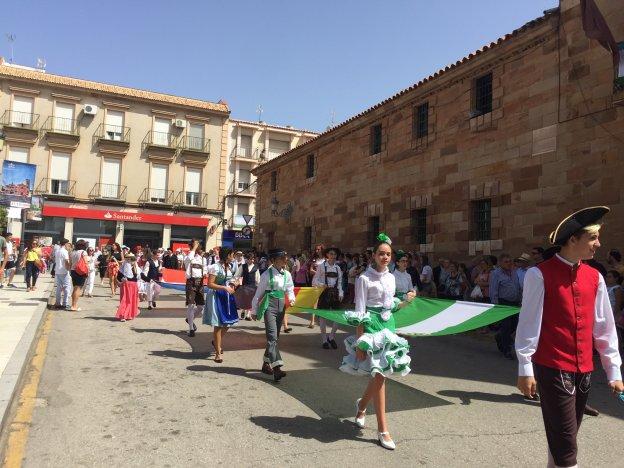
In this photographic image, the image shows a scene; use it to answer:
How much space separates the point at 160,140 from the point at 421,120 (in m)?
27.5

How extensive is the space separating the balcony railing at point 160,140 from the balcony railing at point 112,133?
1431mm

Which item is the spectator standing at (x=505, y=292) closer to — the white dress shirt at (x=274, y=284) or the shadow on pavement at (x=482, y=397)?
the shadow on pavement at (x=482, y=397)

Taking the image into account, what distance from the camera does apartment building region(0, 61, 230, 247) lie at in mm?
34500

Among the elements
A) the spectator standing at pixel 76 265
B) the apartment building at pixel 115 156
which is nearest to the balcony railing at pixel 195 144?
the apartment building at pixel 115 156

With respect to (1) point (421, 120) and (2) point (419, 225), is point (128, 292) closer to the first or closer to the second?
(2) point (419, 225)

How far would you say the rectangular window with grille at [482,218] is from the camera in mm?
13008

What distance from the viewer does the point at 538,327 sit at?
9.71ft

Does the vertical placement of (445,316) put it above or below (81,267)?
below

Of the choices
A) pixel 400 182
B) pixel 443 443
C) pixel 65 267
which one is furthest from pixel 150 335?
pixel 400 182

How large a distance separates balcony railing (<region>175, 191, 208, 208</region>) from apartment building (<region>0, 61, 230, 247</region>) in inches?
3.2

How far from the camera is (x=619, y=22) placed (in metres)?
10.1

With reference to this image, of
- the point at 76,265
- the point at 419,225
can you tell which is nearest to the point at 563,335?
the point at 76,265

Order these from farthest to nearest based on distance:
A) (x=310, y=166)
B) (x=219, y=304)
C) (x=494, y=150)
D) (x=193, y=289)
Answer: (x=310, y=166), (x=494, y=150), (x=193, y=289), (x=219, y=304)

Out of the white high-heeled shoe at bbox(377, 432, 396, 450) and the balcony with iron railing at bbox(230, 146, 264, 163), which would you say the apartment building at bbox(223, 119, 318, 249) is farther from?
the white high-heeled shoe at bbox(377, 432, 396, 450)
